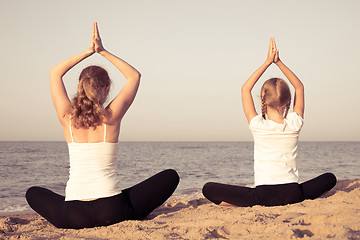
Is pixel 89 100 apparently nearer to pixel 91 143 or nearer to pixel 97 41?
pixel 91 143

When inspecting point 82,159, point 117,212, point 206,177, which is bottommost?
point 206,177

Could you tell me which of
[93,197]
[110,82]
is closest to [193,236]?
[93,197]

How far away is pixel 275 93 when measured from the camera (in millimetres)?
3695

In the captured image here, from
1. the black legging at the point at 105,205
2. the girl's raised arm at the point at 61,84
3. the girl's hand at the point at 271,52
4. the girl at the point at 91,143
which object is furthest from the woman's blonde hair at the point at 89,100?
the girl's hand at the point at 271,52

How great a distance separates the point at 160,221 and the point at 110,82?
149 centimetres

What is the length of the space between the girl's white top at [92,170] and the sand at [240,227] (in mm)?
344

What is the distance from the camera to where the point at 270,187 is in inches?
151

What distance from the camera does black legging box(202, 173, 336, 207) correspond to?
152 inches

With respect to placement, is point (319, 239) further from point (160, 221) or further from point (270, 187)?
point (160, 221)

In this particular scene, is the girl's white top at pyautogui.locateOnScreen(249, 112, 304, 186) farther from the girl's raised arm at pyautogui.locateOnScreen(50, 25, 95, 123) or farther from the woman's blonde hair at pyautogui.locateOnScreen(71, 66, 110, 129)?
the girl's raised arm at pyautogui.locateOnScreen(50, 25, 95, 123)

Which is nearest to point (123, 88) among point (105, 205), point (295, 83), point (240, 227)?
point (105, 205)

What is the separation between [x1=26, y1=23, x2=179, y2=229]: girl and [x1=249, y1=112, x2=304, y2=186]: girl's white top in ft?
4.80

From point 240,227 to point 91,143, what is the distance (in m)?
1.50

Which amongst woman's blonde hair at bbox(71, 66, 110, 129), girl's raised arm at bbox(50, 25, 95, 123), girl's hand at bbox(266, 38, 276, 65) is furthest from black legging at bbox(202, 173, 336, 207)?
girl's raised arm at bbox(50, 25, 95, 123)
